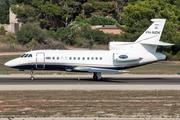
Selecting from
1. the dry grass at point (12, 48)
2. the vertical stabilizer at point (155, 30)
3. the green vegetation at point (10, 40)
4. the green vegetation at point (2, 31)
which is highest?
the vertical stabilizer at point (155, 30)

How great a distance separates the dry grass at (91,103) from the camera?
15.8 m

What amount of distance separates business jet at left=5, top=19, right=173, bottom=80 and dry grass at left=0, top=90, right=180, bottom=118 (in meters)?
6.80

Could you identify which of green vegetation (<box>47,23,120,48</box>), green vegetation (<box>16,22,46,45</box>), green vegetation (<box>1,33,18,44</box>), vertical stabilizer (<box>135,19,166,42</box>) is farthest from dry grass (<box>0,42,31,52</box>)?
vertical stabilizer (<box>135,19,166,42</box>)

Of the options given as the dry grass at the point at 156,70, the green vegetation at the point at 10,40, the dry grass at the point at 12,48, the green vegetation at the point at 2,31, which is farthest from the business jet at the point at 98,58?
the green vegetation at the point at 2,31

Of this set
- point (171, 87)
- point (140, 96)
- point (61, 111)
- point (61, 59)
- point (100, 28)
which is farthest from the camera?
point (100, 28)

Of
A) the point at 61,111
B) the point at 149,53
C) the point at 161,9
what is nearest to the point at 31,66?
the point at 149,53

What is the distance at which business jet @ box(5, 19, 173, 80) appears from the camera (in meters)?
29.2

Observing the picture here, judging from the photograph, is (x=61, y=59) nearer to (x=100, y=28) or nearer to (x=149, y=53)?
(x=149, y=53)

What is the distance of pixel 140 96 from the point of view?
69.3 feet

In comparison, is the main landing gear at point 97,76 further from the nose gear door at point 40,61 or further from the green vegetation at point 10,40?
the green vegetation at point 10,40

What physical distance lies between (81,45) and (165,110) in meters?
54.2

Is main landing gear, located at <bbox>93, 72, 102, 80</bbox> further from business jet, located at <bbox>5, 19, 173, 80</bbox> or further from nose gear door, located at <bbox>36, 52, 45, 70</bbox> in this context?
nose gear door, located at <bbox>36, 52, 45, 70</bbox>

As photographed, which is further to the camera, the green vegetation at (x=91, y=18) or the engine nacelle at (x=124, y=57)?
the green vegetation at (x=91, y=18)

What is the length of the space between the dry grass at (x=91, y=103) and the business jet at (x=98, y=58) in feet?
22.3
